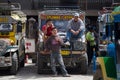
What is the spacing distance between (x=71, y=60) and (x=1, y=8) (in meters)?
3.67

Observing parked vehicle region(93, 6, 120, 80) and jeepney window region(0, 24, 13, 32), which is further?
jeepney window region(0, 24, 13, 32)

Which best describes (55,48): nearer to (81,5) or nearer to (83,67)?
(83,67)

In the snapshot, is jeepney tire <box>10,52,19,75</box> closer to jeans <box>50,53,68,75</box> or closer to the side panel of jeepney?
jeans <box>50,53,68,75</box>

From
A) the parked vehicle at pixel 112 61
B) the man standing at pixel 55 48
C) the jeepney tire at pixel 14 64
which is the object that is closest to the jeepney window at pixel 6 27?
the jeepney tire at pixel 14 64

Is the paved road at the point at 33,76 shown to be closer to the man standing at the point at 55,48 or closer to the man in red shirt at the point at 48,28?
the man standing at the point at 55,48

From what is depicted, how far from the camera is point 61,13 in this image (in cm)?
1727

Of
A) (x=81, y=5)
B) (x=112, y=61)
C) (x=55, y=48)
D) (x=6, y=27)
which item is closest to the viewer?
(x=112, y=61)

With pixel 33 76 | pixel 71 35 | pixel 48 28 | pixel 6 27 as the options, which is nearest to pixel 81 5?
pixel 6 27

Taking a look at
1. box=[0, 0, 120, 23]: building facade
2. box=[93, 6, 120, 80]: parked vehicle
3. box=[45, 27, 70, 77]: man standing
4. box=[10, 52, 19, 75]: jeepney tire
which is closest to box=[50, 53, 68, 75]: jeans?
box=[45, 27, 70, 77]: man standing

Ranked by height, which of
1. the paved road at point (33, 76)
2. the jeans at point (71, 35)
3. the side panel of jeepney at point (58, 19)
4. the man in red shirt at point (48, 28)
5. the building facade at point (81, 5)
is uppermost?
the building facade at point (81, 5)

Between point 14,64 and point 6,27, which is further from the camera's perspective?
point 6,27

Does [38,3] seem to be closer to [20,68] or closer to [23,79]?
Result: [20,68]

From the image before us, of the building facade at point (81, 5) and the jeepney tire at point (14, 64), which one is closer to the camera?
the jeepney tire at point (14, 64)

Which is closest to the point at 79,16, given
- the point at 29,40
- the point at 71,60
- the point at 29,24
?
the point at 71,60
